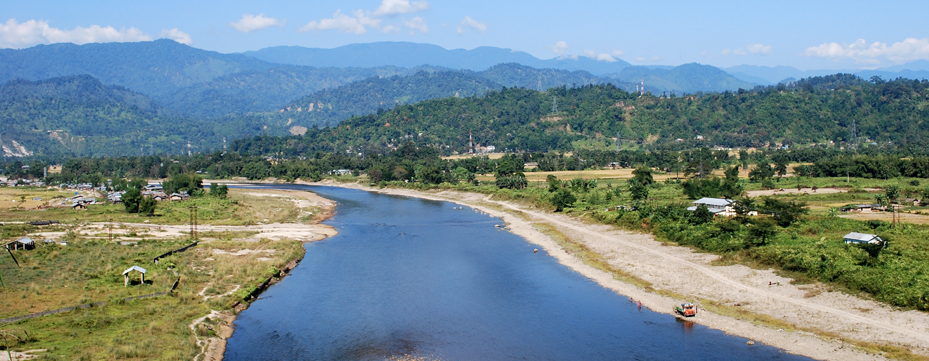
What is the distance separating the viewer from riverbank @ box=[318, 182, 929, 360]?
87.4 feet

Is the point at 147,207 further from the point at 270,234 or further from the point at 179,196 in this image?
the point at 179,196

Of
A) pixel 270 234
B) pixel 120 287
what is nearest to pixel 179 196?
pixel 270 234

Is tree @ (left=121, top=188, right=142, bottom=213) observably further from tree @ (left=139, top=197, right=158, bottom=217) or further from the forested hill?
the forested hill

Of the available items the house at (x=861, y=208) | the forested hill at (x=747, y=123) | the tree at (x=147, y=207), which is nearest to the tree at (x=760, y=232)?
the house at (x=861, y=208)

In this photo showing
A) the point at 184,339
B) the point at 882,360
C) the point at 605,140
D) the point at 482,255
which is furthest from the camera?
the point at 605,140

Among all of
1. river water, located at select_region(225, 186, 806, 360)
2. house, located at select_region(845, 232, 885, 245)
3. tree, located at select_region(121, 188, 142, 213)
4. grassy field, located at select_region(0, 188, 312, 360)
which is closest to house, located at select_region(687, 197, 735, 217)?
house, located at select_region(845, 232, 885, 245)

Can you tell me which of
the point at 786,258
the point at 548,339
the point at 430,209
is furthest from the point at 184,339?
the point at 430,209

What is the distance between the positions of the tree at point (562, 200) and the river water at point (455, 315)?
63.5 feet

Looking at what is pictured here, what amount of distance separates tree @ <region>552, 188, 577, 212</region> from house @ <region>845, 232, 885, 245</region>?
33481mm

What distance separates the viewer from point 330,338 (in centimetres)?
2903

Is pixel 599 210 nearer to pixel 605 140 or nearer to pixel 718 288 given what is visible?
pixel 718 288

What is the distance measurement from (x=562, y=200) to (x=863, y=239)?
116ft

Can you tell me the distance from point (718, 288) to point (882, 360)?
11.1m

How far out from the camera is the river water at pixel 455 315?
27.2 metres
